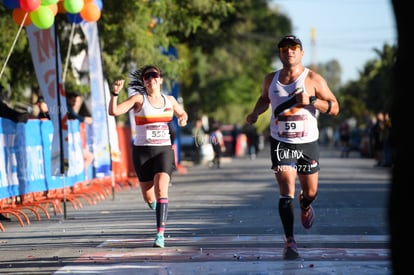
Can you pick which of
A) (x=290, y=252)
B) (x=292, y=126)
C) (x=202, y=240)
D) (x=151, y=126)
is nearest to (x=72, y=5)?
(x=151, y=126)

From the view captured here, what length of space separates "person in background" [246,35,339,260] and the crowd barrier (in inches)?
201

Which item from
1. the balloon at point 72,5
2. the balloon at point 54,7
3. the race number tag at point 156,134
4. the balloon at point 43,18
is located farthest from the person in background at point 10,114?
the race number tag at point 156,134

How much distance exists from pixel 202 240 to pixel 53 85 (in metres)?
5.75

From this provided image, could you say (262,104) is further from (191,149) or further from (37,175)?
(191,149)

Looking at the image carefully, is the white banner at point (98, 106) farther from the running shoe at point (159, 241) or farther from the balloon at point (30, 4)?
the running shoe at point (159, 241)

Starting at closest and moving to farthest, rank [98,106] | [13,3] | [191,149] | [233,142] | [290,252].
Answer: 1. [290,252]
2. [13,3]
3. [98,106]
4. [191,149]
5. [233,142]

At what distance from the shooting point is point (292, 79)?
1121 cm

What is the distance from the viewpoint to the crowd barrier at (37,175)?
16469mm

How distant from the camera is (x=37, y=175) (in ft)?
60.2

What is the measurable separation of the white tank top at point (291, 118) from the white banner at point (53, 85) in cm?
628

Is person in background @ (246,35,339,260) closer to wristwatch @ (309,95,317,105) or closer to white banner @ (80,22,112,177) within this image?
wristwatch @ (309,95,317,105)

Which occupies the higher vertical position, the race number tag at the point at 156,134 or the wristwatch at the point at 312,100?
the wristwatch at the point at 312,100

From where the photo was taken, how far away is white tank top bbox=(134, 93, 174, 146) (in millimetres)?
12688

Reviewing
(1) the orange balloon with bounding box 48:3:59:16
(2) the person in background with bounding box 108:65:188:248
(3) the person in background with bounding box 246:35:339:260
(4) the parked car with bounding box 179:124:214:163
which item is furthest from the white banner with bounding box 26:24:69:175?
(4) the parked car with bounding box 179:124:214:163
